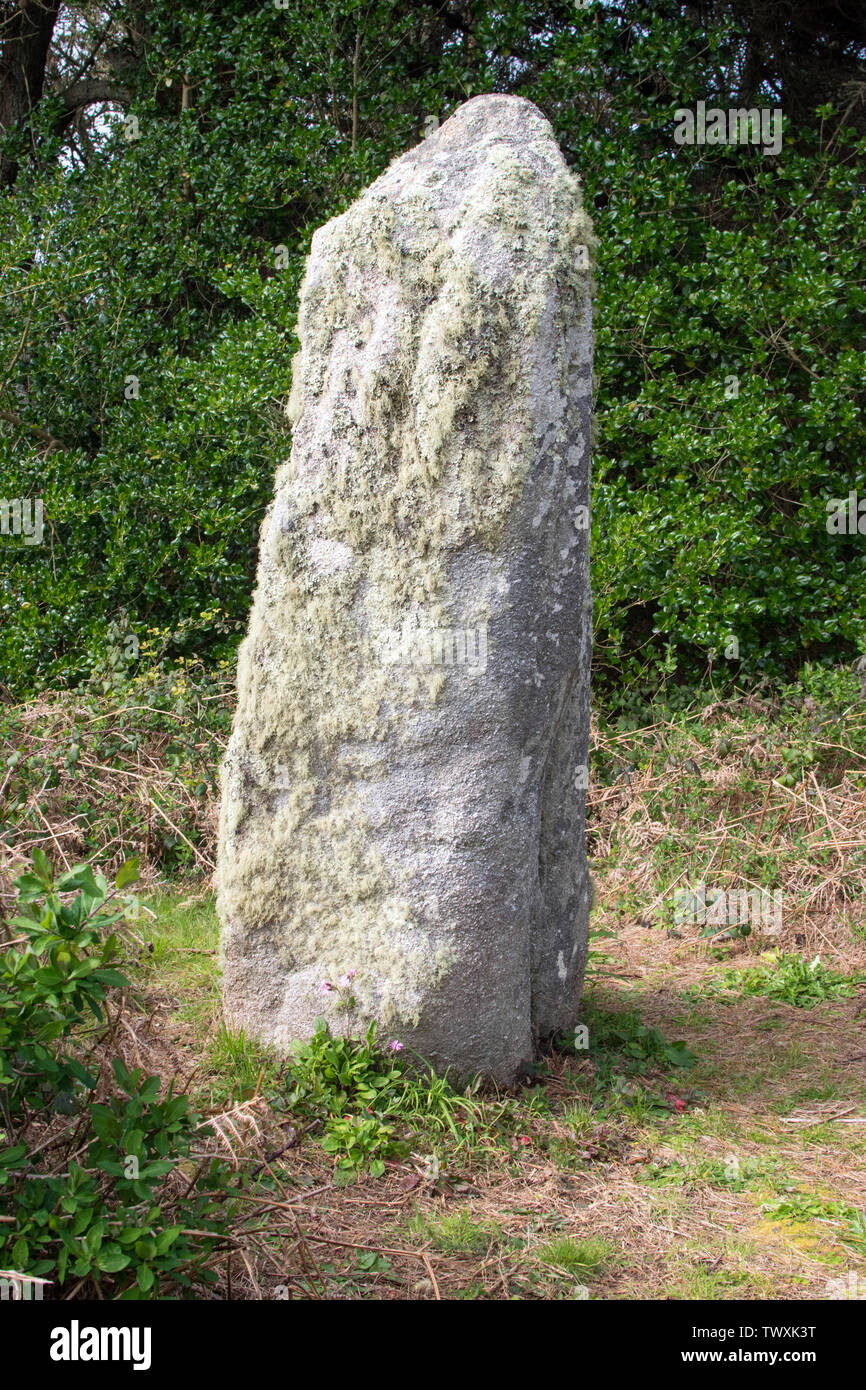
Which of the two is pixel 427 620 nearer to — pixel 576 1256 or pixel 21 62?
pixel 576 1256

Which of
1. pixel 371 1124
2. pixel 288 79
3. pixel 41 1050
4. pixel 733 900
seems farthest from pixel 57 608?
pixel 41 1050

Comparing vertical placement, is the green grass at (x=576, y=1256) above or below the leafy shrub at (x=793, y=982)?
below

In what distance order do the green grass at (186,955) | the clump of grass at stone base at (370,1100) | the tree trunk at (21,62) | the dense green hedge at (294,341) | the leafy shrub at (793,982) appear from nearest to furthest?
the clump of grass at stone base at (370,1100)
the green grass at (186,955)
the leafy shrub at (793,982)
the dense green hedge at (294,341)
the tree trunk at (21,62)

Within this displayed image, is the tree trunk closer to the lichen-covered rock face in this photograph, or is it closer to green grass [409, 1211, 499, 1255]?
the lichen-covered rock face

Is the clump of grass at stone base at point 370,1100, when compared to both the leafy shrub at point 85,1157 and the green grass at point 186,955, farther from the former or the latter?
the leafy shrub at point 85,1157

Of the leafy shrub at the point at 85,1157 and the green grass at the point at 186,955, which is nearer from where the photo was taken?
the leafy shrub at the point at 85,1157

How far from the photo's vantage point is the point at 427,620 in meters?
3.40

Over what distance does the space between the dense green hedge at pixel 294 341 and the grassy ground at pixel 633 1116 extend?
66.3 inches

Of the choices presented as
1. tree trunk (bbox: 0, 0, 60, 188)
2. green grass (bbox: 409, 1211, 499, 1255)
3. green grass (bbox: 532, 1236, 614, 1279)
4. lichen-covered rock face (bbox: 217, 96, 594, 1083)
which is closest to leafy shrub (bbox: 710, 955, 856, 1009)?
lichen-covered rock face (bbox: 217, 96, 594, 1083)

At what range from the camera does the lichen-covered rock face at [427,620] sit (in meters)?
3.35

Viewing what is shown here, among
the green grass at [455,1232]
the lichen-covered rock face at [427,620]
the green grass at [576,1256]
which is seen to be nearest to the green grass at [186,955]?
the lichen-covered rock face at [427,620]

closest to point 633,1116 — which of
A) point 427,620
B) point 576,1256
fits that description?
point 576,1256

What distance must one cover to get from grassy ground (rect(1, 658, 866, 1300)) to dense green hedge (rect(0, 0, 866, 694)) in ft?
5.52

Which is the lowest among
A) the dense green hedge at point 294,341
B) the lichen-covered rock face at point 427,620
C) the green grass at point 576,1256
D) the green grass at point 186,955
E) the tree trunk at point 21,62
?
the green grass at point 576,1256
